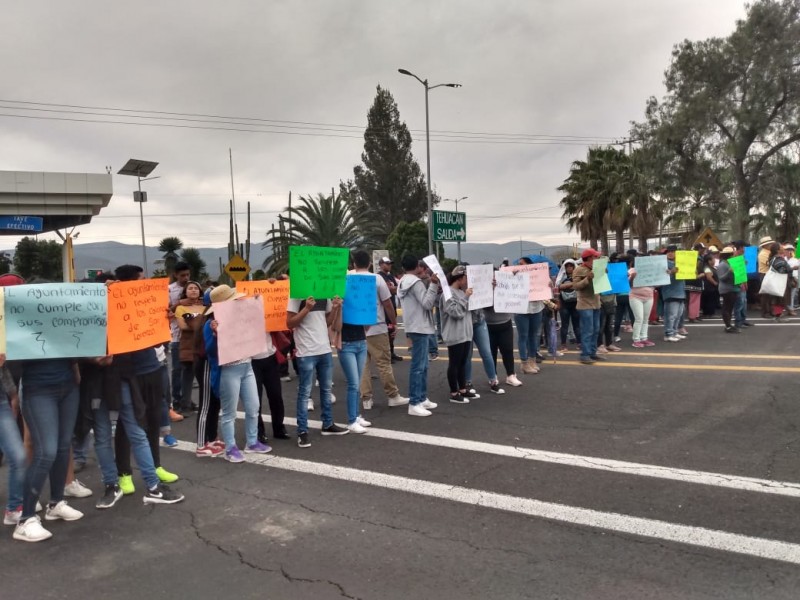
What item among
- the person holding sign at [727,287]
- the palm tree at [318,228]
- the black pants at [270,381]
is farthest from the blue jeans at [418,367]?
the palm tree at [318,228]

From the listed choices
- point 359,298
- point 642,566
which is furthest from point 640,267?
point 642,566

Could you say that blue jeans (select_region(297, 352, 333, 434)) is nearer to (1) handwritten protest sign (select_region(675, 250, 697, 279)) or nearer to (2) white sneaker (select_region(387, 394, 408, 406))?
(2) white sneaker (select_region(387, 394, 408, 406))

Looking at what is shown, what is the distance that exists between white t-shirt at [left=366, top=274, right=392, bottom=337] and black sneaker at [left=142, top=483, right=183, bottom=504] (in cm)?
306

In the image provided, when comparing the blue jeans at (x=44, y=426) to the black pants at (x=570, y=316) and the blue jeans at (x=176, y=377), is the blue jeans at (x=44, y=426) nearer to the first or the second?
the blue jeans at (x=176, y=377)

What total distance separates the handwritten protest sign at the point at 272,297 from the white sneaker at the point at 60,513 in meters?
2.35

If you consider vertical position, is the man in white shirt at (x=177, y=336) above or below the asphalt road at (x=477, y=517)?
above

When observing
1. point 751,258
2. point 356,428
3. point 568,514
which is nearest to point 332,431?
point 356,428

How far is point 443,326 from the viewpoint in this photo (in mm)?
7469

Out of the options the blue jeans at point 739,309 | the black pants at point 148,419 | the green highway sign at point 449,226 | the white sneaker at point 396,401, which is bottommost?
the white sneaker at point 396,401

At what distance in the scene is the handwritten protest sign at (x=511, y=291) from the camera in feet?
26.5

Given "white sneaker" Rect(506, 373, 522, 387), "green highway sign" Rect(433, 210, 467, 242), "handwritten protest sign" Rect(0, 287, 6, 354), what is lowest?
"white sneaker" Rect(506, 373, 522, 387)

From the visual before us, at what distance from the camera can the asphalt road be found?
130 inches

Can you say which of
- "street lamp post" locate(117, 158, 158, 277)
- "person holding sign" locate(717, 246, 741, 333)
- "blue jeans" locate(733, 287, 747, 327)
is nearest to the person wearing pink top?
"person holding sign" locate(717, 246, 741, 333)

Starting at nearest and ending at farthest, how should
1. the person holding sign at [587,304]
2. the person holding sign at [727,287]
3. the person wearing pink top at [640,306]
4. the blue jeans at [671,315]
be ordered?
the person holding sign at [587,304] → the person wearing pink top at [640,306] → the blue jeans at [671,315] → the person holding sign at [727,287]
